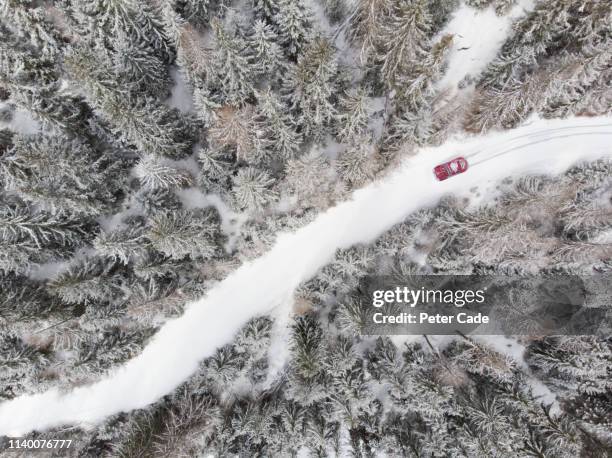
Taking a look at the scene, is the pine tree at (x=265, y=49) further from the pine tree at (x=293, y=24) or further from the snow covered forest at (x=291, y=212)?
the pine tree at (x=293, y=24)

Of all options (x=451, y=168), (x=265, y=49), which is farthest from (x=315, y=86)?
(x=451, y=168)

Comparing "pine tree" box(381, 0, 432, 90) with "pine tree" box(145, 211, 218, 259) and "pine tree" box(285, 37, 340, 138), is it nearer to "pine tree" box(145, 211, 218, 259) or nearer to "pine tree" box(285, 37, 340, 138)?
"pine tree" box(285, 37, 340, 138)

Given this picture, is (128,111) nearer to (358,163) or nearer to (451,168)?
(358,163)

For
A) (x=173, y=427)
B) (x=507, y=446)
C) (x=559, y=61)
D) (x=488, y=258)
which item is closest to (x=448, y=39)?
(x=559, y=61)

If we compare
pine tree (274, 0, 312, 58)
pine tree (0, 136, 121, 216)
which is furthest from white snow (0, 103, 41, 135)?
pine tree (274, 0, 312, 58)

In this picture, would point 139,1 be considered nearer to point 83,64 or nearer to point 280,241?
point 83,64
